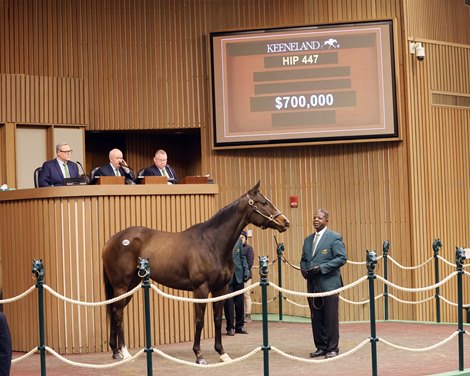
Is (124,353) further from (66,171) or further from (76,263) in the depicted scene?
(66,171)

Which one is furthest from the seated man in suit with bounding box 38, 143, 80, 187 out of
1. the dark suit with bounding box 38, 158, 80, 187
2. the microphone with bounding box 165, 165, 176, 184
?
the microphone with bounding box 165, 165, 176, 184

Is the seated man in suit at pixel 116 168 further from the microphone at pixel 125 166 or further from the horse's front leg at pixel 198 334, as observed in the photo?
the horse's front leg at pixel 198 334

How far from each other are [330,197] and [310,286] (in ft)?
19.3

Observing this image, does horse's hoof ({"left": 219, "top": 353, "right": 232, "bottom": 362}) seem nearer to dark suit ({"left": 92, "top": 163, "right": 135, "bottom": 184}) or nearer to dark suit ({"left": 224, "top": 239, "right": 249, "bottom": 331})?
dark suit ({"left": 224, "top": 239, "right": 249, "bottom": 331})

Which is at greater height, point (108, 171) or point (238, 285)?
point (108, 171)

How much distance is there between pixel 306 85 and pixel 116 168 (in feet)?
17.0

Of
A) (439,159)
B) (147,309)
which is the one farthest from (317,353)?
(439,159)

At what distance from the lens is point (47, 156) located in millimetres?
17219

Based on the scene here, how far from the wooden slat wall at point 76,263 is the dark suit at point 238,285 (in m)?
0.88

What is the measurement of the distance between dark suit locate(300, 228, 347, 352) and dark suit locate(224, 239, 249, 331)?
2.41 metres

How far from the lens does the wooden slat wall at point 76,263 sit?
12.6 metres

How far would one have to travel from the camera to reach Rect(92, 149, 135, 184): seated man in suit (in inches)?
507

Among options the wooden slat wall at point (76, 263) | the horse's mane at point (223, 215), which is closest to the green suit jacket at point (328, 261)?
the horse's mane at point (223, 215)

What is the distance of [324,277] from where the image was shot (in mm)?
11547
